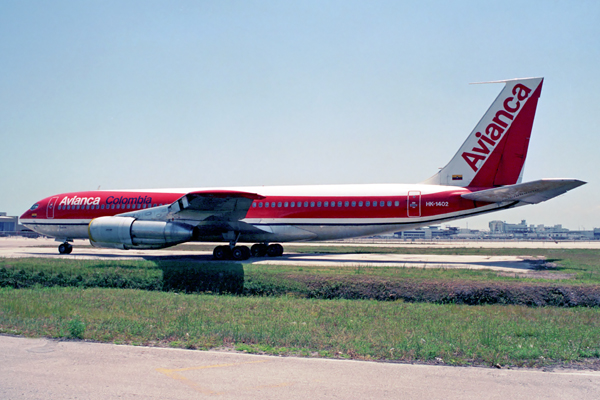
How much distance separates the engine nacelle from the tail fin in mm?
13114

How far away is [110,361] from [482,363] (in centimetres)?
475

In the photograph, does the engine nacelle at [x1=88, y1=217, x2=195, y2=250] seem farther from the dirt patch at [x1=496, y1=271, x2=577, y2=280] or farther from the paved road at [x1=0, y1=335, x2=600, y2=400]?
the paved road at [x1=0, y1=335, x2=600, y2=400]

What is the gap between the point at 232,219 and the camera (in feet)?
68.0

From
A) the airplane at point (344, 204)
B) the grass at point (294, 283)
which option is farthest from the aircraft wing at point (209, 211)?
the grass at point (294, 283)

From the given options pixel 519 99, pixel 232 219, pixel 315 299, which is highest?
pixel 519 99

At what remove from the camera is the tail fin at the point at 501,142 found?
20.5m

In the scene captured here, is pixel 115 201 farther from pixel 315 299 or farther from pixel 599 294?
pixel 599 294

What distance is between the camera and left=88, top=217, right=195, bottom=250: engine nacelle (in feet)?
59.5

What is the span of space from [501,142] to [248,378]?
19.4 meters

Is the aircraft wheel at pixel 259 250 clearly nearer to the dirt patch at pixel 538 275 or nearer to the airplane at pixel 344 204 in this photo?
the airplane at pixel 344 204

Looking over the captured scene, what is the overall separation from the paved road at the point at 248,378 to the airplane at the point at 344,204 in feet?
39.3

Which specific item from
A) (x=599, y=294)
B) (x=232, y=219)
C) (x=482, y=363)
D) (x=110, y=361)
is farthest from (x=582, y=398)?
(x=232, y=219)

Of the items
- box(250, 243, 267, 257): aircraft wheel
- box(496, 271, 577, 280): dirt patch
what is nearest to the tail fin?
box(496, 271, 577, 280): dirt patch

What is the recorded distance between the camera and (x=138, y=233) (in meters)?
18.2
